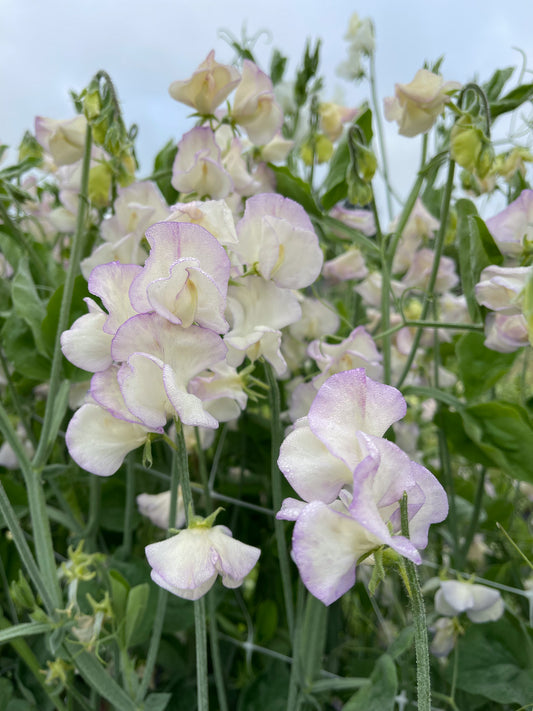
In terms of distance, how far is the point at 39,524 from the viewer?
2.06 ft

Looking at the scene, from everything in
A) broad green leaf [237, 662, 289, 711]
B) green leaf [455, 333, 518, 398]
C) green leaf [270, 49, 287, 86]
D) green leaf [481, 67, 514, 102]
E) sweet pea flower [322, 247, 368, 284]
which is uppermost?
green leaf [270, 49, 287, 86]

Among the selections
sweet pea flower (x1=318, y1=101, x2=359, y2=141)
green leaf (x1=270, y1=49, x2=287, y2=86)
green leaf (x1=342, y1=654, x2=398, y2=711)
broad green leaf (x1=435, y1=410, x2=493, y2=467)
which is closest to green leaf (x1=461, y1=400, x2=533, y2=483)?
broad green leaf (x1=435, y1=410, x2=493, y2=467)

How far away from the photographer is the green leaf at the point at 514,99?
773 mm

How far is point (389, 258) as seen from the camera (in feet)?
2.59

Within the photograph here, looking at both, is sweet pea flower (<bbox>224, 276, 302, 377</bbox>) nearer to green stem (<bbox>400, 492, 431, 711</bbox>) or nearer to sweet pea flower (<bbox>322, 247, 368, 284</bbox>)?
green stem (<bbox>400, 492, 431, 711</bbox>)

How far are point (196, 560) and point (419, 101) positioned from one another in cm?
53

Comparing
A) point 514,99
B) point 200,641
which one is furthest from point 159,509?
point 514,99

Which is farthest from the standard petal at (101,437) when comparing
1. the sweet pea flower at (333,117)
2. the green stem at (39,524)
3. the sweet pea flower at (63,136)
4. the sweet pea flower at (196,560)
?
the sweet pea flower at (333,117)

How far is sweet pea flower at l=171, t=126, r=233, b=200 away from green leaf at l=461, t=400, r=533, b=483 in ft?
1.18

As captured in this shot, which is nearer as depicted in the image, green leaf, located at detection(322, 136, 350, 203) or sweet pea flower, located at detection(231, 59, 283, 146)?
sweet pea flower, located at detection(231, 59, 283, 146)

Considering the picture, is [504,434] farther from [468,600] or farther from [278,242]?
[278,242]

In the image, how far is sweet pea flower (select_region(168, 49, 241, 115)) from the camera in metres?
0.68

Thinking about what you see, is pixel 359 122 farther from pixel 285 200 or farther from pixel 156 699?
pixel 156 699

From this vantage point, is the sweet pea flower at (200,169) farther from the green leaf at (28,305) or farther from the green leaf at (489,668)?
the green leaf at (489,668)
